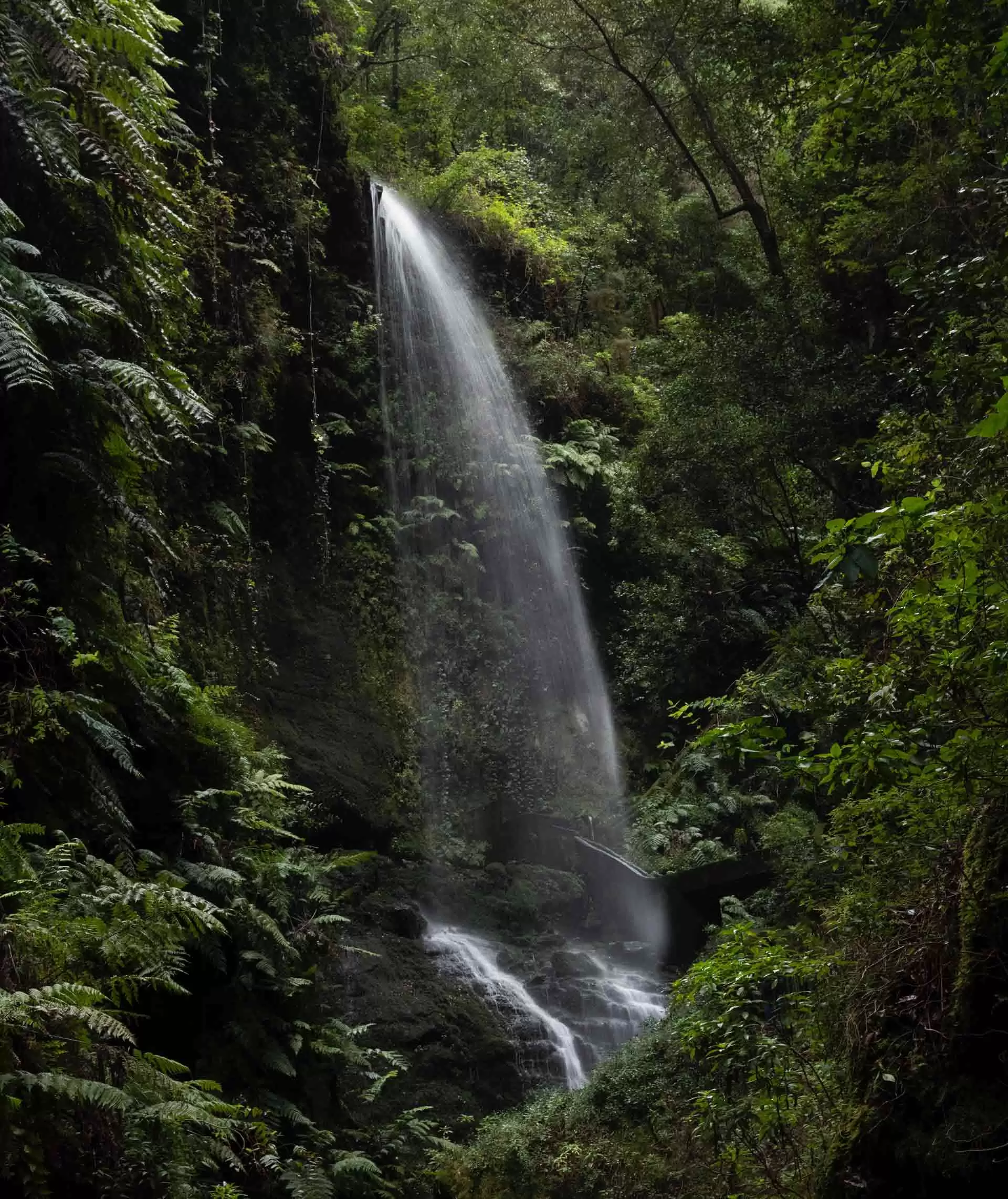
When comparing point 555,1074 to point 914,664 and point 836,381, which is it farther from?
point 836,381

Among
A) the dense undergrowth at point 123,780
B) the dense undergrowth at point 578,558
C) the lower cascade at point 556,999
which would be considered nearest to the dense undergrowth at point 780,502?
the dense undergrowth at point 578,558

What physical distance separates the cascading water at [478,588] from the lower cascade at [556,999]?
1.38 m

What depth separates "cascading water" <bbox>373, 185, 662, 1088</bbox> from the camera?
12.3 meters

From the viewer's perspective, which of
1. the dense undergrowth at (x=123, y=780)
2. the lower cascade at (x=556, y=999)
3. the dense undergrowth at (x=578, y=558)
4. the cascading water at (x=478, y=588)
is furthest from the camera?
the cascading water at (x=478, y=588)

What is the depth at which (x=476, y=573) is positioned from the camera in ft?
45.3

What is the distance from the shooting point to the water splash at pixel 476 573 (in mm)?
12594

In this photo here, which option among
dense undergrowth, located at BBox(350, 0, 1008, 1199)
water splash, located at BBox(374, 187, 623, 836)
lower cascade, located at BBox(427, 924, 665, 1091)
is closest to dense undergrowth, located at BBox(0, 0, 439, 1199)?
lower cascade, located at BBox(427, 924, 665, 1091)

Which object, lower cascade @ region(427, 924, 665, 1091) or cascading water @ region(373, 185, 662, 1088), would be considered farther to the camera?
cascading water @ region(373, 185, 662, 1088)

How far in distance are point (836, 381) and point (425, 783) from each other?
21.9 feet

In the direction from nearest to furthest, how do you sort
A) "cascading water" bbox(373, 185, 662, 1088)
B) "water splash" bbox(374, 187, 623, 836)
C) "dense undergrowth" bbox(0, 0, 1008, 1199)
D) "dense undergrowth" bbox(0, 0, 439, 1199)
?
"dense undergrowth" bbox(0, 0, 439, 1199)
"dense undergrowth" bbox(0, 0, 1008, 1199)
"cascading water" bbox(373, 185, 662, 1088)
"water splash" bbox(374, 187, 623, 836)

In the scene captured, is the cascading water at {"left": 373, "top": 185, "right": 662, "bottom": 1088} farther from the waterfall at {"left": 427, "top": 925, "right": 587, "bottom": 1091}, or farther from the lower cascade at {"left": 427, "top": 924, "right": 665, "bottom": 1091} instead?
the waterfall at {"left": 427, "top": 925, "right": 587, "bottom": 1091}

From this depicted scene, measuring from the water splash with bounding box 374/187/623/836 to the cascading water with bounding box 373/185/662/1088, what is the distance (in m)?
0.02

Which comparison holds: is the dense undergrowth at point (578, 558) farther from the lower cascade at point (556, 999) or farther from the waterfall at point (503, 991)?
the waterfall at point (503, 991)

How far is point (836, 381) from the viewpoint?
10.7m
